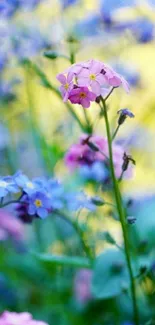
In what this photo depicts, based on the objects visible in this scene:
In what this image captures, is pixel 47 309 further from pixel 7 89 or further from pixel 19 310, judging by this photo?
pixel 7 89

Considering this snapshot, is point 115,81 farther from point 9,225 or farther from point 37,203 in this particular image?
point 9,225

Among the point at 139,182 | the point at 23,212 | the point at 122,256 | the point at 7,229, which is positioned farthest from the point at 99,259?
the point at 139,182

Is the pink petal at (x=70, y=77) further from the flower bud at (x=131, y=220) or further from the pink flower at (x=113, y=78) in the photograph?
the flower bud at (x=131, y=220)

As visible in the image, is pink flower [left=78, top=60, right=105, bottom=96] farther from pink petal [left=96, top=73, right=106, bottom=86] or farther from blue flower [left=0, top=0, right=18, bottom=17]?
blue flower [left=0, top=0, right=18, bottom=17]

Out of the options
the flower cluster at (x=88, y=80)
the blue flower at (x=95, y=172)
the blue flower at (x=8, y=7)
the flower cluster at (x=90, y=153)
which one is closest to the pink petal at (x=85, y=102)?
the flower cluster at (x=88, y=80)

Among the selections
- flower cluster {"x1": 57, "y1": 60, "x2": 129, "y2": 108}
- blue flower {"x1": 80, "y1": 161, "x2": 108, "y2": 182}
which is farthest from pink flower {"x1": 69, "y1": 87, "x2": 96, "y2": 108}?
blue flower {"x1": 80, "y1": 161, "x2": 108, "y2": 182}

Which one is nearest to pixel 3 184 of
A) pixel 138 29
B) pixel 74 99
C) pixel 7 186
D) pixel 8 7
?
pixel 7 186
